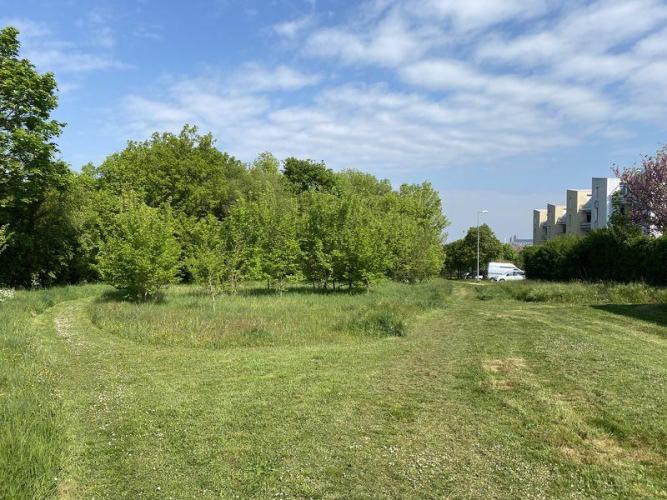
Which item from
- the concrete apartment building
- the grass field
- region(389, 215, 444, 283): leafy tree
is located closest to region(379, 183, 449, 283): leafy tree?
region(389, 215, 444, 283): leafy tree

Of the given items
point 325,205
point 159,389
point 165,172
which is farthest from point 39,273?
point 159,389

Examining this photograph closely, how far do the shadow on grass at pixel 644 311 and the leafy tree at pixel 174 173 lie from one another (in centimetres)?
2782

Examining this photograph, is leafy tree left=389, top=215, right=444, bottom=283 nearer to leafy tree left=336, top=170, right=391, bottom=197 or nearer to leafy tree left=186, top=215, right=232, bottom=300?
leafy tree left=186, top=215, right=232, bottom=300

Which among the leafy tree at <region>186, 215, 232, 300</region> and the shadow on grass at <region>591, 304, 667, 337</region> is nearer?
the shadow on grass at <region>591, 304, 667, 337</region>

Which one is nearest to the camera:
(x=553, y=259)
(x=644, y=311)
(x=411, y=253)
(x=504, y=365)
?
(x=504, y=365)

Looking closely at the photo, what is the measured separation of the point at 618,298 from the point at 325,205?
563 inches

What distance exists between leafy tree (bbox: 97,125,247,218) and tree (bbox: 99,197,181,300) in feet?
58.1

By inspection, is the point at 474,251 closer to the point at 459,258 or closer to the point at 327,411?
the point at 459,258

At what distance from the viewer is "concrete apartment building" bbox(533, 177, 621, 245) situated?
60.8 metres

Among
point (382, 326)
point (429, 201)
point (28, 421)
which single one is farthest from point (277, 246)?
point (429, 201)

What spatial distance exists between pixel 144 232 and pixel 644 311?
62.9 feet

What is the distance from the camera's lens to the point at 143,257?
1792 centimetres

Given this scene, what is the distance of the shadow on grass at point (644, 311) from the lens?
1491 centimetres

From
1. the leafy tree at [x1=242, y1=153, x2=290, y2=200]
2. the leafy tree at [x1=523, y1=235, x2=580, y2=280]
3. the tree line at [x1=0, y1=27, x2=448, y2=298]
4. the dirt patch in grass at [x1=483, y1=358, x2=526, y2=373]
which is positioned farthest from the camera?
the leafy tree at [x1=242, y1=153, x2=290, y2=200]
